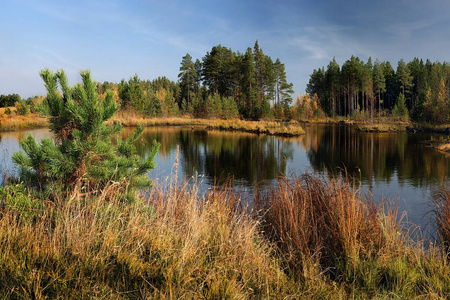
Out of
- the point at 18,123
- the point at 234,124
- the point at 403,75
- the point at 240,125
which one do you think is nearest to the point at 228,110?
the point at 234,124

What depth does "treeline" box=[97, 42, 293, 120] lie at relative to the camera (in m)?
58.3

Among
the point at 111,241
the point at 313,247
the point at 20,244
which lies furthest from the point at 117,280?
the point at 313,247

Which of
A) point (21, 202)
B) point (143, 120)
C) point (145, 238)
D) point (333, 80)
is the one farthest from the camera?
point (333, 80)

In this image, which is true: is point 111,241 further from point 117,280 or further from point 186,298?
point 186,298

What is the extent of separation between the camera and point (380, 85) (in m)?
73.7

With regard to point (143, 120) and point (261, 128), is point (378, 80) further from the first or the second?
point (143, 120)

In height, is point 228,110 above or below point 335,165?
above

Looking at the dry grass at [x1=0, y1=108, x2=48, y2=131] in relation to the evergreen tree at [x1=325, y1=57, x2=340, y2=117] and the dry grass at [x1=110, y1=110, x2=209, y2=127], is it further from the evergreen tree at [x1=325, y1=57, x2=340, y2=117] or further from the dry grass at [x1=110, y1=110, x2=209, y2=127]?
the evergreen tree at [x1=325, y1=57, x2=340, y2=117]

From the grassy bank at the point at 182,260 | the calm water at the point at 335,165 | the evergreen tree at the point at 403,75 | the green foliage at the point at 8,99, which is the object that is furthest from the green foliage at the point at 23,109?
the evergreen tree at the point at 403,75

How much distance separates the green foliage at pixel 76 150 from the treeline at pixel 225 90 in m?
51.0

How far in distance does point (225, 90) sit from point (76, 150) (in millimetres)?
75061

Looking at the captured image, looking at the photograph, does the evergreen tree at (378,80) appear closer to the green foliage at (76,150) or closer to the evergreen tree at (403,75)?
the evergreen tree at (403,75)

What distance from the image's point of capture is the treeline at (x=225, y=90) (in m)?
58.3

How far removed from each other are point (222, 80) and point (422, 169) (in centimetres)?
6460
